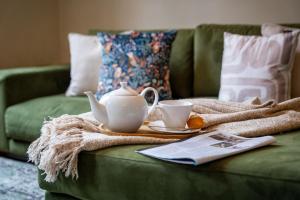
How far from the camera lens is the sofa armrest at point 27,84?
2506 mm

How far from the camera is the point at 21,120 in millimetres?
2387

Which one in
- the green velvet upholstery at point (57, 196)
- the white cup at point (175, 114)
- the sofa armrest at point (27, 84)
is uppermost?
the white cup at point (175, 114)

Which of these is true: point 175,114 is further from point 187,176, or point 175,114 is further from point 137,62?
point 137,62

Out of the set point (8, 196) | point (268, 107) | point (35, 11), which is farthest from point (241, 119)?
point (35, 11)

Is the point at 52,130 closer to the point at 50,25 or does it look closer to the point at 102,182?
the point at 102,182

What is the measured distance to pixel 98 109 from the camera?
1571 mm

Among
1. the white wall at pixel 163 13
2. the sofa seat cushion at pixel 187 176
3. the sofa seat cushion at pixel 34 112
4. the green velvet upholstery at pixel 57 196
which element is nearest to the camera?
the sofa seat cushion at pixel 187 176

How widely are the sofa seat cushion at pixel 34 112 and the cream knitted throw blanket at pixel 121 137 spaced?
559 millimetres

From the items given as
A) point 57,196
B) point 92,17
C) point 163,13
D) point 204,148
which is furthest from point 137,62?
point 92,17

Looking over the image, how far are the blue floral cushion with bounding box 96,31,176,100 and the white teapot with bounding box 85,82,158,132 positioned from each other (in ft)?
2.59

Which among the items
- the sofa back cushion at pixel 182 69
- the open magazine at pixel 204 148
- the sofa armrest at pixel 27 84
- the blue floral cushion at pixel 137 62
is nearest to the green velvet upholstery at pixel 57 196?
the open magazine at pixel 204 148

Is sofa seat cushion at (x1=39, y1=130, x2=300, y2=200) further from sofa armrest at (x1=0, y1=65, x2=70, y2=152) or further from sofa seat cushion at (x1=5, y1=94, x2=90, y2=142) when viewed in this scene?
sofa armrest at (x1=0, y1=65, x2=70, y2=152)

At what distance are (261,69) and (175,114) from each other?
773mm

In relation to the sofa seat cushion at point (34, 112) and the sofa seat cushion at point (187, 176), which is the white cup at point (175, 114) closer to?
the sofa seat cushion at point (187, 176)
